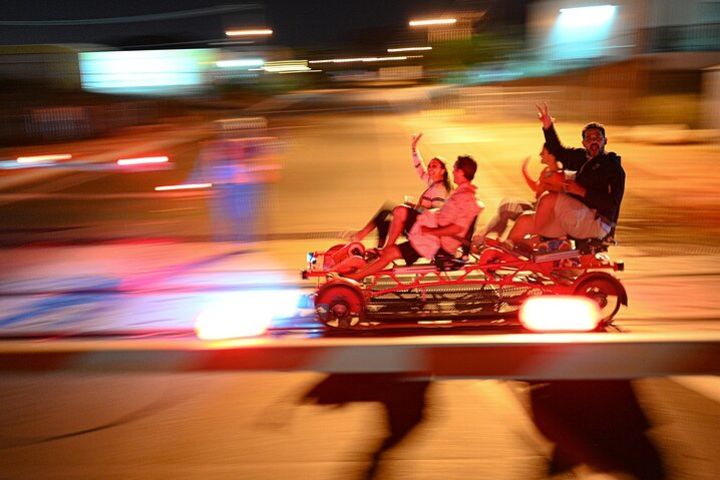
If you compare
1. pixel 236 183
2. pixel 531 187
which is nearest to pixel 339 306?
pixel 531 187

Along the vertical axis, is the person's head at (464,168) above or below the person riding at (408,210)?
above

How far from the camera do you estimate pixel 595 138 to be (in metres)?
5.71

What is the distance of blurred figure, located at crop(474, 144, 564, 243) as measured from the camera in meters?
5.86

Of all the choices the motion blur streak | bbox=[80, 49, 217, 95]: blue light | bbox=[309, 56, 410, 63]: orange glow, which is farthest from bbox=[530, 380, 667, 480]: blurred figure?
bbox=[309, 56, 410, 63]: orange glow

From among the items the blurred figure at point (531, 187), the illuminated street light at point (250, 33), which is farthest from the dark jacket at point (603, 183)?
the illuminated street light at point (250, 33)

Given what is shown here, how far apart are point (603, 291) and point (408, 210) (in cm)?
169

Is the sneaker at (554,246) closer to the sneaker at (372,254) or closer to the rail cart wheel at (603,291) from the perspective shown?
the rail cart wheel at (603,291)

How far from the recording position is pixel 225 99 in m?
46.7

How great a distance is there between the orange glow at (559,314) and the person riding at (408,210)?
1.13 metres

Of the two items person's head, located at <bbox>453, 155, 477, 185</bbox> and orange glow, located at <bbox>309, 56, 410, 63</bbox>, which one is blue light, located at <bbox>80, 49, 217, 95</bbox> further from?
orange glow, located at <bbox>309, 56, 410, 63</bbox>

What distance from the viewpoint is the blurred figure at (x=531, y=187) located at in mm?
5859

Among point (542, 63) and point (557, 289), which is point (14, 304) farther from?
point (542, 63)

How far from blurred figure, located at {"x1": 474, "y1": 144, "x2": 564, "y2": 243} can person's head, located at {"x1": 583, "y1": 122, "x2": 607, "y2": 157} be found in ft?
1.00

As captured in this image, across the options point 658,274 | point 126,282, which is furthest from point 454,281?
point 126,282
